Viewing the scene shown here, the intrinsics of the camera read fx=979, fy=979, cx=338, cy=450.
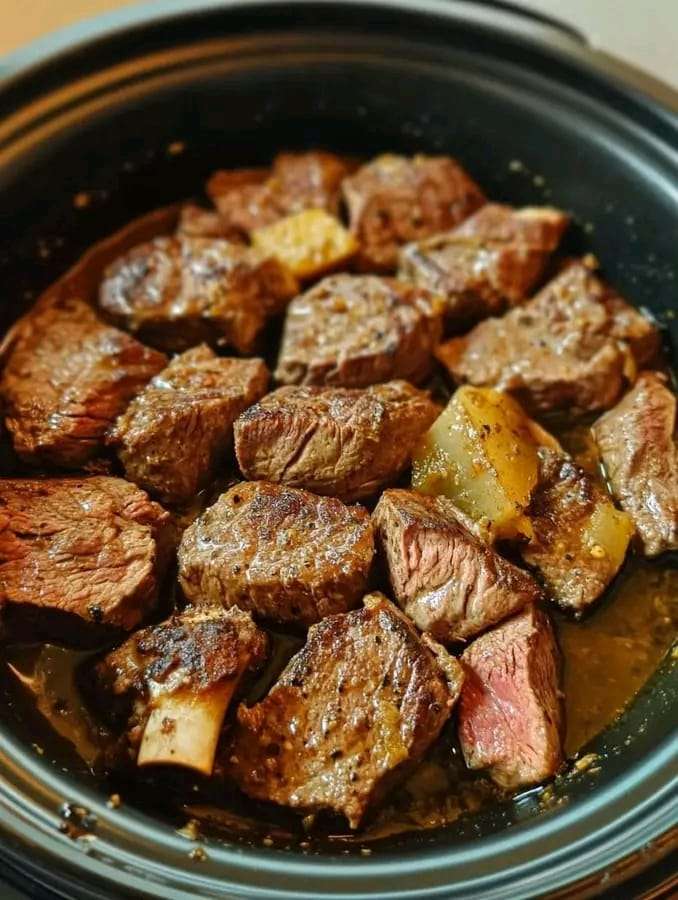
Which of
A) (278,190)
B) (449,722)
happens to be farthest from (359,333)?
(449,722)

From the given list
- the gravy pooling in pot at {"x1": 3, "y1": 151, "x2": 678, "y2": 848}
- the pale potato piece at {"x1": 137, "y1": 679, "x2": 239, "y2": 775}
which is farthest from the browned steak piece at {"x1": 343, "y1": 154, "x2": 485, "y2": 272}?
the pale potato piece at {"x1": 137, "y1": 679, "x2": 239, "y2": 775}

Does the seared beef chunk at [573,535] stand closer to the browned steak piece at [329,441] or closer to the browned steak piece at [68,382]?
the browned steak piece at [329,441]

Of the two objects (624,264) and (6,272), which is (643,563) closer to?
(624,264)

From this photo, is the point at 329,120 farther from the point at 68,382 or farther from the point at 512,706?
the point at 512,706

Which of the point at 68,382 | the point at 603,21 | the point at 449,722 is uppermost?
the point at 603,21

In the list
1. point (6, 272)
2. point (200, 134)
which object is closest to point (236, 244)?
point (200, 134)

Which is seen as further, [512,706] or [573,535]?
[573,535]

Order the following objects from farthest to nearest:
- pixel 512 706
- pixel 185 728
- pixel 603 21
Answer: pixel 603 21 → pixel 512 706 → pixel 185 728

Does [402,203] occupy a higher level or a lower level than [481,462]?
higher
